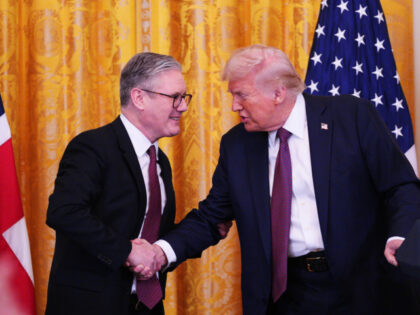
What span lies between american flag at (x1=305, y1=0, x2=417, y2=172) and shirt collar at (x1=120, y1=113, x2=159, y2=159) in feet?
4.66

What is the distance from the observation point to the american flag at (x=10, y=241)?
2584 millimetres

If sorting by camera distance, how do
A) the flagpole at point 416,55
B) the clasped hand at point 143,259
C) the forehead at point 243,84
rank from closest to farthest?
the clasped hand at point 143,259 < the forehead at point 243,84 < the flagpole at point 416,55

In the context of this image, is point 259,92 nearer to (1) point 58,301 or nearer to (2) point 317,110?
(2) point 317,110

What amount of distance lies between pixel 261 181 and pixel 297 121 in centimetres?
31

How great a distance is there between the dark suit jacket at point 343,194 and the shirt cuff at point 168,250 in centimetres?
3

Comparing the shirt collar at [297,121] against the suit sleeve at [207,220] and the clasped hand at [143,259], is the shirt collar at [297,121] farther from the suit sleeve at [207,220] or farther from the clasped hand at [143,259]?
the clasped hand at [143,259]

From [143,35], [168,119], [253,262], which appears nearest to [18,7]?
[143,35]

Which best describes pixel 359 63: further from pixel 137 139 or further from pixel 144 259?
pixel 144 259

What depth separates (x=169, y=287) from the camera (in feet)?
11.4

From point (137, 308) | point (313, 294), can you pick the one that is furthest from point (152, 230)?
point (313, 294)

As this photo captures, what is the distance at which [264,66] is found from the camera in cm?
229

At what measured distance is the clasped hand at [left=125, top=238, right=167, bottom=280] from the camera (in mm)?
2092

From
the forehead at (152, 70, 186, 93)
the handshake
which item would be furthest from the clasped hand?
the forehead at (152, 70, 186, 93)

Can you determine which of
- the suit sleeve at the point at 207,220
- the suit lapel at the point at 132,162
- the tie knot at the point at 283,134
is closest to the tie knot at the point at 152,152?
the suit lapel at the point at 132,162
